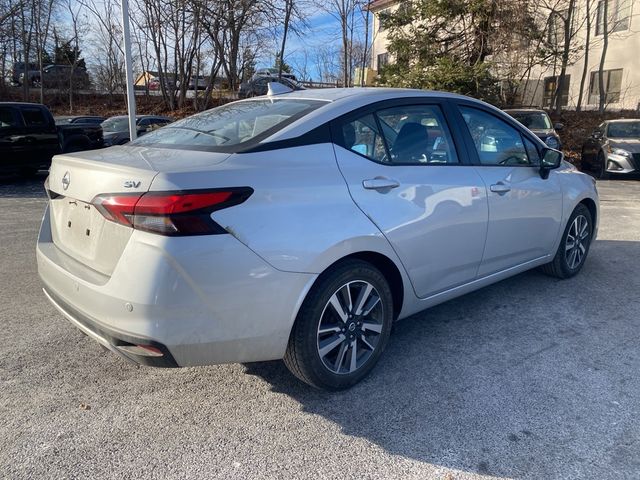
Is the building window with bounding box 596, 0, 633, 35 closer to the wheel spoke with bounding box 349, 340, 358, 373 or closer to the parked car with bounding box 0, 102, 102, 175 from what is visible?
Result: the parked car with bounding box 0, 102, 102, 175

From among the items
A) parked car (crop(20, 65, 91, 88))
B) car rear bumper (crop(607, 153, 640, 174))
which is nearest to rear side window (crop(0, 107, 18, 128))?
car rear bumper (crop(607, 153, 640, 174))

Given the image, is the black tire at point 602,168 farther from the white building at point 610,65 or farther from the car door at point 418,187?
the car door at point 418,187

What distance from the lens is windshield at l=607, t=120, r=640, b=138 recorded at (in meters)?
13.5

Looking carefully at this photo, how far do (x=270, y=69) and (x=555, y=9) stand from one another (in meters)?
18.4

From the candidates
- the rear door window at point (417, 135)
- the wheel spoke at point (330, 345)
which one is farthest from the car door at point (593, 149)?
the wheel spoke at point (330, 345)

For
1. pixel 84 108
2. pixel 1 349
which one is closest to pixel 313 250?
pixel 1 349

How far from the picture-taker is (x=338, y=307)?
2.90 metres

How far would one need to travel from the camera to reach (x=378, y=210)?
298 cm

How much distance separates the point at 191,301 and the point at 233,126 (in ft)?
4.22

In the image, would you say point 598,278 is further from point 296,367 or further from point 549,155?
point 296,367

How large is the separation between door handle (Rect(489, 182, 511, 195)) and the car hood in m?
10.8

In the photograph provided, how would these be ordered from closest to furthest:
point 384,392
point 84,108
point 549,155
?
point 384,392 → point 549,155 → point 84,108

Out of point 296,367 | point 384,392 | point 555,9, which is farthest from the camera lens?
point 555,9

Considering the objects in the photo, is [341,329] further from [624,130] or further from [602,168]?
[624,130]
